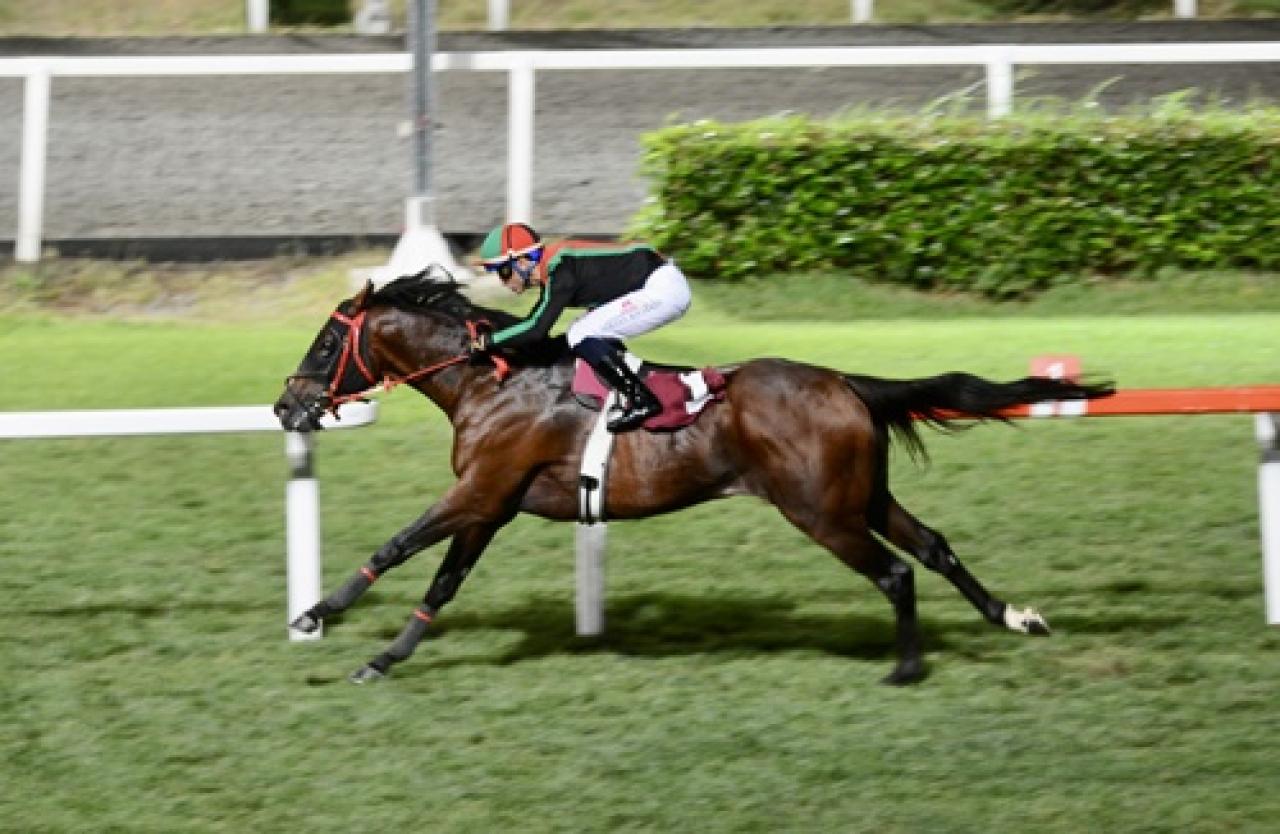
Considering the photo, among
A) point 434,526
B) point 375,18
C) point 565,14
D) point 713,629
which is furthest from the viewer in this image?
point 565,14

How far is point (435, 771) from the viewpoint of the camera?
6.57 m

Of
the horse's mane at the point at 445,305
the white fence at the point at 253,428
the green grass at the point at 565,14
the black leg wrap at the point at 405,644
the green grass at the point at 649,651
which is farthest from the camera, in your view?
the green grass at the point at 565,14

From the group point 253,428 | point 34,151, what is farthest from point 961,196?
point 253,428

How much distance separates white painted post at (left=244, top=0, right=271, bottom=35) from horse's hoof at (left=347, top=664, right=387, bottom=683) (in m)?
11.8

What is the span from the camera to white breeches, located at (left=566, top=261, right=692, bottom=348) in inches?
296

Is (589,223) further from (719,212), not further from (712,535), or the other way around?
(712,535)

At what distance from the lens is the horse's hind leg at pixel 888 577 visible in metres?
7.42

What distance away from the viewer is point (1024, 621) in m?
7.82

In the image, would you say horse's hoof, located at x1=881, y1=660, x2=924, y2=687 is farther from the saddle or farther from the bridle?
the bridle

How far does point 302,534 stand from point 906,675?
2096mm

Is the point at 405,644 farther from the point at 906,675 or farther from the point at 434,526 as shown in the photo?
the point at 906,675

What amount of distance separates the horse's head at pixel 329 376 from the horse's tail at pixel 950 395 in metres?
1.59

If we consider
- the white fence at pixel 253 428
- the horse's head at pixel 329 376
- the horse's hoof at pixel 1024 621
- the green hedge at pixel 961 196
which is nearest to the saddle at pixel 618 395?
the horse's head at pixel 329 376

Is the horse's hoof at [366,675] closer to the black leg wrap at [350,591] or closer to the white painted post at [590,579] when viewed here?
the black leg wrap at [350,591]
